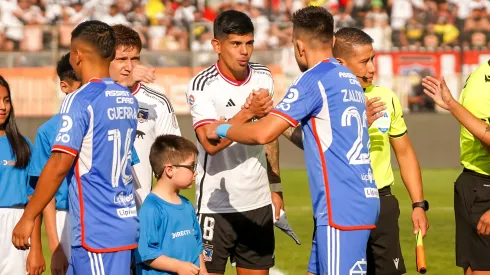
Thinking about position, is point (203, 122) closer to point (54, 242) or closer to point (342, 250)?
point (54, 242)

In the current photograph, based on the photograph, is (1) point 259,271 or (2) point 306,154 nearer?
(2) point 306,154

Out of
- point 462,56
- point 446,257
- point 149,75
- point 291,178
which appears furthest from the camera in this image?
point 462,56

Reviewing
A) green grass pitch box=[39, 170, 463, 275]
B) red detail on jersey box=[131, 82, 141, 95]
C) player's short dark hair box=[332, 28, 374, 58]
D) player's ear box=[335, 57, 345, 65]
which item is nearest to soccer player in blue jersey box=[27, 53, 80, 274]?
red detail on jersey box=[131, 82, 141, 95]

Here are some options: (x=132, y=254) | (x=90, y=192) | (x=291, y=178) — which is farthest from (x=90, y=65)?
(x=291, y=178)

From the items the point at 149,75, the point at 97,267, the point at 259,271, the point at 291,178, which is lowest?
the point at 291,178

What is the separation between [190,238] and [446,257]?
216 inches

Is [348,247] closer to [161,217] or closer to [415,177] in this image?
[161,217]

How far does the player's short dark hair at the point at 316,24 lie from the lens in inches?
237

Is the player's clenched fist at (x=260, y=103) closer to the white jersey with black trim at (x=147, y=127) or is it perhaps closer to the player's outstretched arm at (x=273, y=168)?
the white jersey with black trim at (x=147, y=127)

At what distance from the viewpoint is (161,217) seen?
621 cm

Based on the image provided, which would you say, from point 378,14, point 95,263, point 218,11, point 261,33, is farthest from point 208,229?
point 218,11

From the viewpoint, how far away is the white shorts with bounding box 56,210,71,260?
6898 mm

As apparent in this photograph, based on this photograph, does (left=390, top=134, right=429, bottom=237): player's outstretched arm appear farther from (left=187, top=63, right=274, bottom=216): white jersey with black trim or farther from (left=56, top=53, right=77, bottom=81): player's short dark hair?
(left=56, top=53, right=77, bottom=81): player's short dark hair

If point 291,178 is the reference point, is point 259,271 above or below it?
above
